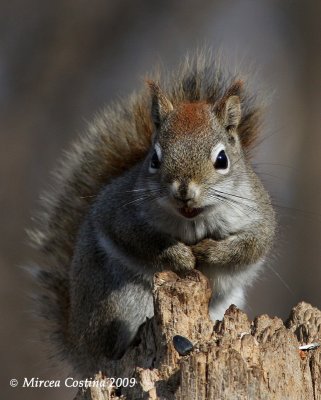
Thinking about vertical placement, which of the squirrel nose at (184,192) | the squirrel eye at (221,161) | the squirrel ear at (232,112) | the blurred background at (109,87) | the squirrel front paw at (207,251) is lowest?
the squirrel nose at (184,192)

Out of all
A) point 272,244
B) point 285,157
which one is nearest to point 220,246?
point 272,244

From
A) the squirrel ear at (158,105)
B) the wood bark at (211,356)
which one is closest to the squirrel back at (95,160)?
the squirrel ear at (158,105)

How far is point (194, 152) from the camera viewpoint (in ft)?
10.4

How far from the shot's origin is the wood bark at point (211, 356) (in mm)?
2545

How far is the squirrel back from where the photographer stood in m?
3.97

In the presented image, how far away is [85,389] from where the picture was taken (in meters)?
2.82

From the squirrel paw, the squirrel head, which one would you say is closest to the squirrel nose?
the squirrel head

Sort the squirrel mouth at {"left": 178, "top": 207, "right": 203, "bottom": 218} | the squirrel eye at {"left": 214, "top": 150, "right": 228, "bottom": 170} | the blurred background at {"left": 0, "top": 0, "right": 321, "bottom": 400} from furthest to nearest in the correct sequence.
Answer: the blurred background at {"left": 0, "top": 0, "right": 321, "bottom": 400} → the squirrel eye at {"left": 214, "top": 150, "right": 228, "bottom": 170} → the squirrel mouth at {"left": 178, "top": 207, "right": 203, "bottom": 218}

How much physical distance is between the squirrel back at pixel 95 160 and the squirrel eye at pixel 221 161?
2.08 ft

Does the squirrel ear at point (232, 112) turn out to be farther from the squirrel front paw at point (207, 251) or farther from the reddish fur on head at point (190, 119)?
the squirrel front paw at point (207, 251)

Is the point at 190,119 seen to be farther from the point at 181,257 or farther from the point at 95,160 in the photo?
the point at 95,160

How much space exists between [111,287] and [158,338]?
2.17 ft

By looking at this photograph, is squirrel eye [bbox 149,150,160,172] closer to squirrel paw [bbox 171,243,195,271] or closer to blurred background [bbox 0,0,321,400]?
squirrel paw [bbox 171,243,195,271]

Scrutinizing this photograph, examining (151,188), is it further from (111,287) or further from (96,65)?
(96,65)
